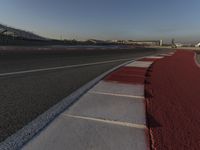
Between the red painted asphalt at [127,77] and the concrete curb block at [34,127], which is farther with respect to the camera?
the red painted asphalt at [127,77]

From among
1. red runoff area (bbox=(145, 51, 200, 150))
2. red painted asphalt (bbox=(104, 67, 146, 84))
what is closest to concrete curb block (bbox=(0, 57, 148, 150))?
red runoff area (bbox=(145, 51, 200, 150))

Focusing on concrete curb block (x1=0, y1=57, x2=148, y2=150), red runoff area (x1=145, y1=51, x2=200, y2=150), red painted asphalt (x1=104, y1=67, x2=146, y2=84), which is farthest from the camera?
red painted asphalt (x1=104, y1=67, x2=146, y2=84)

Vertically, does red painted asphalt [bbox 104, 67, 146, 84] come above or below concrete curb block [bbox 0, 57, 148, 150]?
above

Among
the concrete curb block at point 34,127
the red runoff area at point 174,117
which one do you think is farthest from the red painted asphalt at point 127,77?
the concrete curb block at point 34,127

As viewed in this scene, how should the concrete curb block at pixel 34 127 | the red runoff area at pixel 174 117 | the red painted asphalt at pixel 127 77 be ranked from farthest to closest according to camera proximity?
1. the red painted asphalt at pixel 127 77
2. the red runoff area at pixel 174 117
3. the concrete curb block at pixel 34 127

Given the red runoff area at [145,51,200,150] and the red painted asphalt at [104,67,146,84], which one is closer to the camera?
the red runoff area at [145,51,200,150]

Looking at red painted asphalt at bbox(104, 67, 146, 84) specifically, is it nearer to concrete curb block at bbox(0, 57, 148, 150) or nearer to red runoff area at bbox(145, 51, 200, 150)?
red runoff area at bbox(145, 51, 200, 150)

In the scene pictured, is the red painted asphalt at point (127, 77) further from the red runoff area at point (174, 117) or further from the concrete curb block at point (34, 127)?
the concrete curb block at point (34, 127)

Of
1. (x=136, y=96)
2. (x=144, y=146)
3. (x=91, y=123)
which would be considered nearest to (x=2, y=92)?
(x=91, y=123)

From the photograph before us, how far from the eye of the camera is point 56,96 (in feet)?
22.0

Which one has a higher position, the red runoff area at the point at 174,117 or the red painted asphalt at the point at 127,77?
the red painted asphalt at the point at 127,77

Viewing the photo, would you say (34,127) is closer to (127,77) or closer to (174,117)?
(174,117)

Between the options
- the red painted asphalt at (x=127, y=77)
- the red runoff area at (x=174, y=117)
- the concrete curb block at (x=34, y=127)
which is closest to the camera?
the concrete curb block at (x=34, y=127)

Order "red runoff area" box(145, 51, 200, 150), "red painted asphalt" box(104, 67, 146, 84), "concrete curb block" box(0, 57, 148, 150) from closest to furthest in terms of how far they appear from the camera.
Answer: "concrete curb block" box(0, 57, 148, 150) < "red runoff area" box(145, 51, 200, 150) < "red painted asphalt" box(104, 67, 146, 84)
